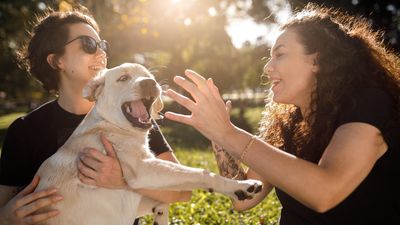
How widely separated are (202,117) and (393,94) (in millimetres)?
1380

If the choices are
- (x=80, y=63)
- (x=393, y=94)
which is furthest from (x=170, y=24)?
(x=393, y=94)

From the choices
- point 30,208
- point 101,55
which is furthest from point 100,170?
point 101,55

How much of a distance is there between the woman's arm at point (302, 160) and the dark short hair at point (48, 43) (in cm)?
202

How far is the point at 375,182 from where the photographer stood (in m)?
2.91

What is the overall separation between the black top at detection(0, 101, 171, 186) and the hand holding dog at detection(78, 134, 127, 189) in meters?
0.72

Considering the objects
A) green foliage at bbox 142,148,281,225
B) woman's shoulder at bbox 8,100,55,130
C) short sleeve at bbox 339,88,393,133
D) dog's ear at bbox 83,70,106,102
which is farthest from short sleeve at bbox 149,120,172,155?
green foliage at bbox 142,148,281,225

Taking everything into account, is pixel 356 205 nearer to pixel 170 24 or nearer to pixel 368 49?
pixel 368 49

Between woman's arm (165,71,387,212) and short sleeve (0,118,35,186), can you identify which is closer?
woman's arm (165,71,387,212)

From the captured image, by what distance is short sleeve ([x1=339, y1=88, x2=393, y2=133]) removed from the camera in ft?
8.78

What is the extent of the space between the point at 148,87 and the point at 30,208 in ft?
4.58

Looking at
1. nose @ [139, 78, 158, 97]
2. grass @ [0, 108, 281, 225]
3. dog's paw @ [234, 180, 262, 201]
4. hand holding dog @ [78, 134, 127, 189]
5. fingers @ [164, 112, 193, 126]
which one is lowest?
grass @ [0, 108, 281, 225]

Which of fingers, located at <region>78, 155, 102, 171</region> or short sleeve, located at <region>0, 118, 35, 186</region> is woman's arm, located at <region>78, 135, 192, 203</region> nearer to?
fingers, located at <region>78, 155, 102, 171</region>

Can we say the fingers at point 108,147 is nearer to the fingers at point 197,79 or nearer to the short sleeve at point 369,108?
the fingers at point 197,79

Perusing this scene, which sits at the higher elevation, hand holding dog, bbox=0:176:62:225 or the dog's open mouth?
the dog's open mouth
